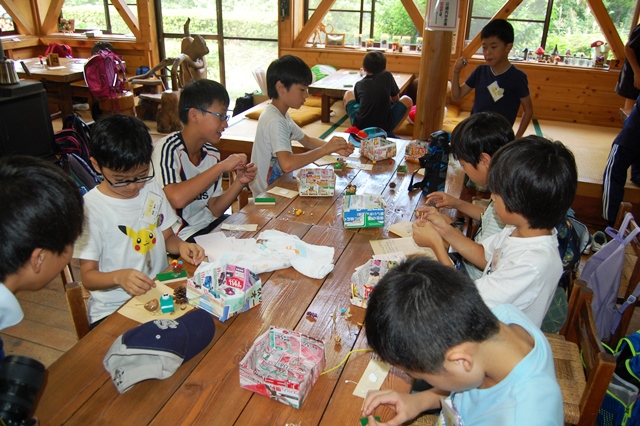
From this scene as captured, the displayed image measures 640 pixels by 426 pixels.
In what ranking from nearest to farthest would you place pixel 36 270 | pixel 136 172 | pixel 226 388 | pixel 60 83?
pixel 36 270 → pixel 226 388 → pixel 136 172 → pixel 60 83

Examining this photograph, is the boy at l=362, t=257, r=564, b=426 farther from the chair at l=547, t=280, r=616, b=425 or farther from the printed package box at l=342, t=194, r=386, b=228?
the printed package box at l=342, t=194, r=386, b=228

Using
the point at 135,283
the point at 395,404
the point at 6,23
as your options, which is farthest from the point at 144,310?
the point at 6,23

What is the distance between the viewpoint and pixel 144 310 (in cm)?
148

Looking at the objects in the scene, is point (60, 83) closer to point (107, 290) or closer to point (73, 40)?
point (73, 40)

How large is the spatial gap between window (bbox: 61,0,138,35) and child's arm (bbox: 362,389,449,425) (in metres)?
8.07

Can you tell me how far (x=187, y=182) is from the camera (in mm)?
2107

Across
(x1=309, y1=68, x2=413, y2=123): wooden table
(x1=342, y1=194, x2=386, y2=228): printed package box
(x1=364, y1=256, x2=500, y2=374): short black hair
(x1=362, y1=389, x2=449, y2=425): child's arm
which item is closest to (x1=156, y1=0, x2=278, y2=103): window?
(x1=309, y1=68, x2=413, y2=123): wooden table

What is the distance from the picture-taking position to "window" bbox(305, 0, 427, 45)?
22.3ft

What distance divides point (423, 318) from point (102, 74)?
5.71 m

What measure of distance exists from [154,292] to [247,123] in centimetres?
412

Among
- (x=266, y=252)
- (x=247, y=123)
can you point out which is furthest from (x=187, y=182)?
(x=247, y=123)

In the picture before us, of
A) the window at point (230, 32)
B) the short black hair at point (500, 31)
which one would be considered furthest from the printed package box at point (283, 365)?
the window at point (230, 32)

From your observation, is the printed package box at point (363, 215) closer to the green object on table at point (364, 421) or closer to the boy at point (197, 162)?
the boy at point (197, 162)

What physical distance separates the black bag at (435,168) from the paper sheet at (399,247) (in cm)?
62
